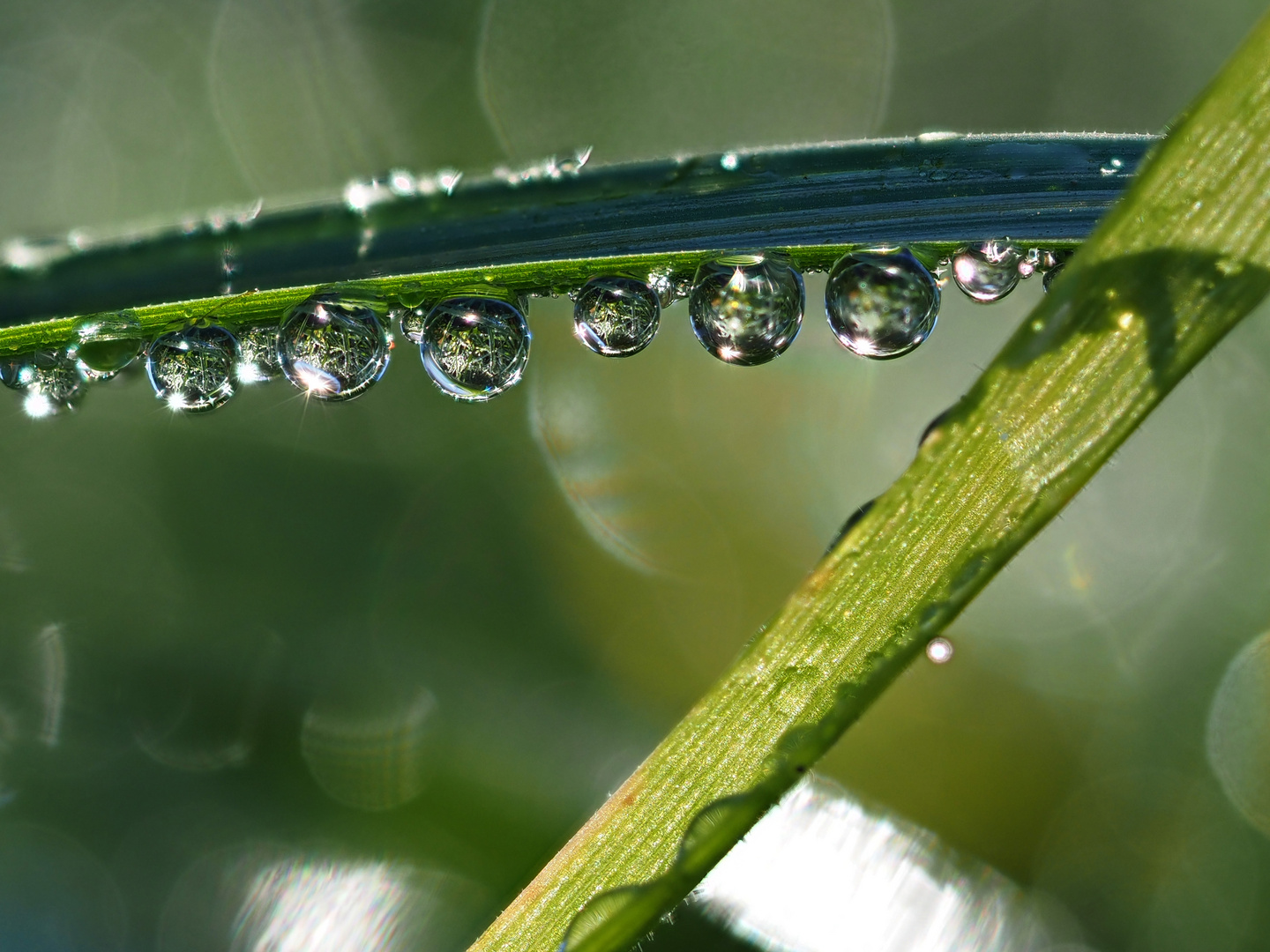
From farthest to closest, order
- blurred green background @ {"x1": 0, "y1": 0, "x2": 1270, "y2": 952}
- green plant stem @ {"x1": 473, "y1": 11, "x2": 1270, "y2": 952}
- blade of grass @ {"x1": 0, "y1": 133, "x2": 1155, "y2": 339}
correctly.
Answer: blurred green background @ {"x1": 0, "y1": 0, "x2": 1270, "y2": 952} < blade of grass @ {"x1": 0, "y1": 133, "x2": 1155, "y2": 339} < green plant stem @ {"x1": 473, "y1": 11, "x2": 1270, "y2": 952}

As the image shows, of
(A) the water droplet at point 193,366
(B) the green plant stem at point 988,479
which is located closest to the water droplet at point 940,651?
(B) the green plant stem at point 988,479

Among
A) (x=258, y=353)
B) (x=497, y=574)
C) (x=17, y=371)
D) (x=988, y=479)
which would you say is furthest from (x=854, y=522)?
(x=497, y=574)

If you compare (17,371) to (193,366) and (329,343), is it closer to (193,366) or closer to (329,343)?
(193,366)

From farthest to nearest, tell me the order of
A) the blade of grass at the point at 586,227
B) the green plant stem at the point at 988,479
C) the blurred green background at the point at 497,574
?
the blurred green background at the point at 497,574 < the blade of grass at the point at 586,227 < the green plant stem at the point at 988,479

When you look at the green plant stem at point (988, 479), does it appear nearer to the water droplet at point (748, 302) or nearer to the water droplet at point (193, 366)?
the water droplet at point (748, 302)

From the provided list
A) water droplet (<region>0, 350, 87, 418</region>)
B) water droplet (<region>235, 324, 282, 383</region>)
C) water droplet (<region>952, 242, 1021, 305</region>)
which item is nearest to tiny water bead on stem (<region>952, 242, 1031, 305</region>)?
water droplet (<region>952, 242, 1021, 305</region>)

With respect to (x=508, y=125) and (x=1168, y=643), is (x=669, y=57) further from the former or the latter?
(x=1168, y=643)

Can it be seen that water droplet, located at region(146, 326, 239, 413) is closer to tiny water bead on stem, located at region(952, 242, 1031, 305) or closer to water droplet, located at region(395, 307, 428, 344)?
water droplet, located at region(395, 307, 428, 344)

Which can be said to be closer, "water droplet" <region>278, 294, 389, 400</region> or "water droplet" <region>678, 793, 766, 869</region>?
"water droplet" <region>678, 793, 766, 869</region>
